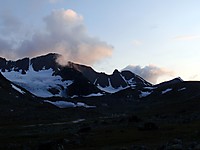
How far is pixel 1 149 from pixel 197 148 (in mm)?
26362

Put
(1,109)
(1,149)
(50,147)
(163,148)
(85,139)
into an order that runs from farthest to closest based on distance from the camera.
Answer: (1,109), (85,139), (1,149), (50,147), (163,148)

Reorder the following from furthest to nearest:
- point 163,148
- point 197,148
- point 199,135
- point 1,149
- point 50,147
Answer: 1. point 1,149
2. point 199,135
3. point 50,147
4. point 163,148
5. point 197,148

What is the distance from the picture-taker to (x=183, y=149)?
35.8 meters

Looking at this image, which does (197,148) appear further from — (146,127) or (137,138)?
(146,127)

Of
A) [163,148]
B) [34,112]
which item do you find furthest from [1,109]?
[163,148]

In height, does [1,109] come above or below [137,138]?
above

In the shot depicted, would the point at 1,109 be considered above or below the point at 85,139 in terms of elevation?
above

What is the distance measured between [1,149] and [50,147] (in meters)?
9.69

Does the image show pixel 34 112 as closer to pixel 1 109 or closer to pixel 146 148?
pixel 1 109

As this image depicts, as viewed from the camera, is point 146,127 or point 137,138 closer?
point 137,138

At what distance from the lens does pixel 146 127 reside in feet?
212

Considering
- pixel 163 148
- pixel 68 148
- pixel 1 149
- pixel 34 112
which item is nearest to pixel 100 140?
pixel 68 148

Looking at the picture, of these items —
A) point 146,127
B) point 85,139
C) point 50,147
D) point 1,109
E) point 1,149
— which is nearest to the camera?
point 50,147

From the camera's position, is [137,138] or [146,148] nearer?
[146,148]
